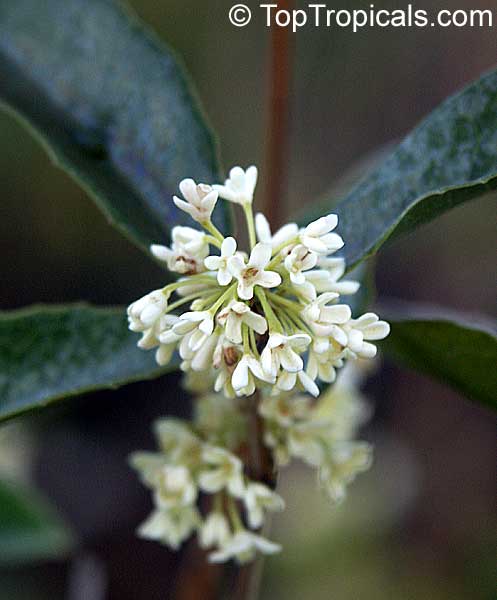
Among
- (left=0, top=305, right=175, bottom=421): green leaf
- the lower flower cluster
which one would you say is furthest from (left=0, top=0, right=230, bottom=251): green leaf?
the lower flower cluster

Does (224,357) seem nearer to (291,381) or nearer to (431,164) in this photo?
(291,381)

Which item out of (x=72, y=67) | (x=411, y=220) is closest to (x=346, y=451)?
(x=411, y=220)

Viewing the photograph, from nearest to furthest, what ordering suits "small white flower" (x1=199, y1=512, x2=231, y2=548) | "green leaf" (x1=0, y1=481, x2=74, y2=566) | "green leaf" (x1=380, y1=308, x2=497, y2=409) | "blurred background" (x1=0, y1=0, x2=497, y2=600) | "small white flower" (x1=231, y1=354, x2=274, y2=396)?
"small white flower" (x1=231, y1=354, x2=274, y2=396), "green leaf" (x1=380, y1=308, x2=497, y2=409), "small white flower" (x1=199, y1=512, x2=231, y2=548), "green leaf" (x1=0, y1=481, x2=74, y2=566), "blurred background" (x1=0, y1=0, x2=497, y2=600)

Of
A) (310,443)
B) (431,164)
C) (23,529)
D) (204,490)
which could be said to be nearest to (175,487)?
(204,490)

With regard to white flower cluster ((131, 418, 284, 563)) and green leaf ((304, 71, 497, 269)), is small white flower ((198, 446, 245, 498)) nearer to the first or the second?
white flower cluster ((131, 418, 284, 563))

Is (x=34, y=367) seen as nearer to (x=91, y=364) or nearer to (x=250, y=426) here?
(x=91, y=364)

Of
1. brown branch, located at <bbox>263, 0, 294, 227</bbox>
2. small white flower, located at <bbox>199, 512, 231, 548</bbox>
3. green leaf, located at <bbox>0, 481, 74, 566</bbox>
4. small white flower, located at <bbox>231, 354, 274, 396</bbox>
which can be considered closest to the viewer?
small white flower, located at <bbox>231, 354, 274, 396</bbox>
